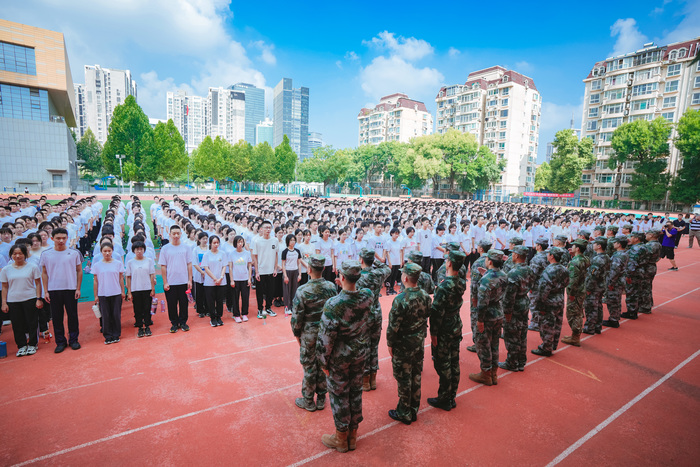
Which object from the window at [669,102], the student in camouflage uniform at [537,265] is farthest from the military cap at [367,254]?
the window at [669,102]

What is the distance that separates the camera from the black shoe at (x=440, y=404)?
4312 millimetres

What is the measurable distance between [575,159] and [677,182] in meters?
10.3

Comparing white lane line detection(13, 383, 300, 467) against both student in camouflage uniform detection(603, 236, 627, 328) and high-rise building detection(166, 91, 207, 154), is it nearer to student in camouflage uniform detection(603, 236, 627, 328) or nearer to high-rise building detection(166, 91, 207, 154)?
student in camouflage uniform detection(603, 236, 627, 328)

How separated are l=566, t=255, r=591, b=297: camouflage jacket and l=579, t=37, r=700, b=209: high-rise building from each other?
46.0 meters

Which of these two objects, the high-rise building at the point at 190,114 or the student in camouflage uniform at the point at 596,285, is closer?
the student in camouflage uniform at the point at 596,285

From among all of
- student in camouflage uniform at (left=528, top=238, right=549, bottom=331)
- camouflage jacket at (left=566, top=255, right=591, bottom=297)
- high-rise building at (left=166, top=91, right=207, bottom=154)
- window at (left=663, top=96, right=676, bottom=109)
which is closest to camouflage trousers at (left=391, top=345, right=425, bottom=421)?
student in camouflage uniform at (left=528, top=238, right=549, bottom=331)

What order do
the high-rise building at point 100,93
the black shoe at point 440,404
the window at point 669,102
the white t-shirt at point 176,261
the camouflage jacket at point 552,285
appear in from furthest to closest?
the high-rise building at point 100,93 → the window at point 669,102 → the white t-shirt at point 176,261 → the camouflage jacket at point 552,285 → the black shoe at point 440,404

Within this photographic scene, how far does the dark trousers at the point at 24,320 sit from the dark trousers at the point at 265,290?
357 cm

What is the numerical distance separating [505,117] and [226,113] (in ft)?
441

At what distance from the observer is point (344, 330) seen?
11.1ft

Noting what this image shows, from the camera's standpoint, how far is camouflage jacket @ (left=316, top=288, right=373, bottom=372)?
3.37 m

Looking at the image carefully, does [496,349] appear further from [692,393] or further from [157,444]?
[157,444]

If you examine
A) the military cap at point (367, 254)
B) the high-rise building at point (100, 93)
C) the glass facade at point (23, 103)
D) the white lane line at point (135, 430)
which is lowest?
the white lane line at point (135, 430)

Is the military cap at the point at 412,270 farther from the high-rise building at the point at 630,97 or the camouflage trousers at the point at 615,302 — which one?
the high-rise building at the point at 630,97
